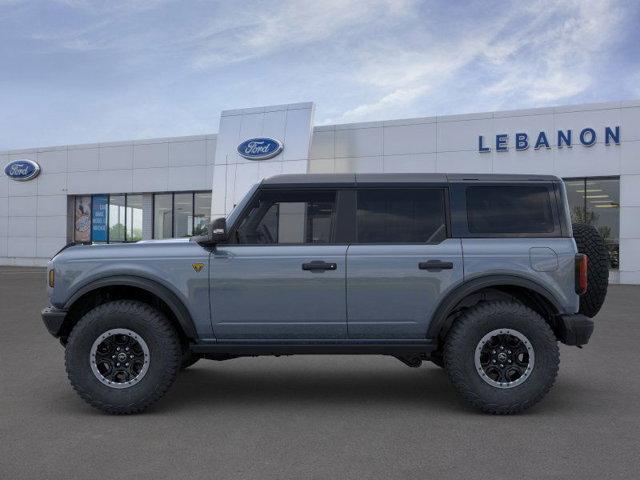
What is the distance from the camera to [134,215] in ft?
102

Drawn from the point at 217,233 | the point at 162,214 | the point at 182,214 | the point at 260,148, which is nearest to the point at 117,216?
the point at 162,214

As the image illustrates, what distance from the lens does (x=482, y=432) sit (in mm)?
4613

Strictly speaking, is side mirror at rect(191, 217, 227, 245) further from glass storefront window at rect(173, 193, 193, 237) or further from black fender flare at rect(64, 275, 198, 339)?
glass storefront window at rect(173, 193, 193, 237)

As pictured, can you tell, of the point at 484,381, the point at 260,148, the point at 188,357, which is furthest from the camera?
the point at 260,148

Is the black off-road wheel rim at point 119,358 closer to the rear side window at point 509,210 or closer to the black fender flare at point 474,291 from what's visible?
the black fender flare at point 474,291

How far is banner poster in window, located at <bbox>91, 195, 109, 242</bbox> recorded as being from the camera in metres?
31.3

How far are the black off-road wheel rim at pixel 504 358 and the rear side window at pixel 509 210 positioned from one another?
33.5 inches

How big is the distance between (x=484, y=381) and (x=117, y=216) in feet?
93.5

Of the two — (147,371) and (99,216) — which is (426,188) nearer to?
(147,371)

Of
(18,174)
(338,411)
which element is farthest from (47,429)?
(18,174)

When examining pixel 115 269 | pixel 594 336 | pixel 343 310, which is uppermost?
pixel 115 269

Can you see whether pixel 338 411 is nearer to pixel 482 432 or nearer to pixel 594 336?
pixel 482 432

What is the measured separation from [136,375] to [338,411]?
164 centimetres

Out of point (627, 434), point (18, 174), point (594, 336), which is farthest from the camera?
point (18, 174)
